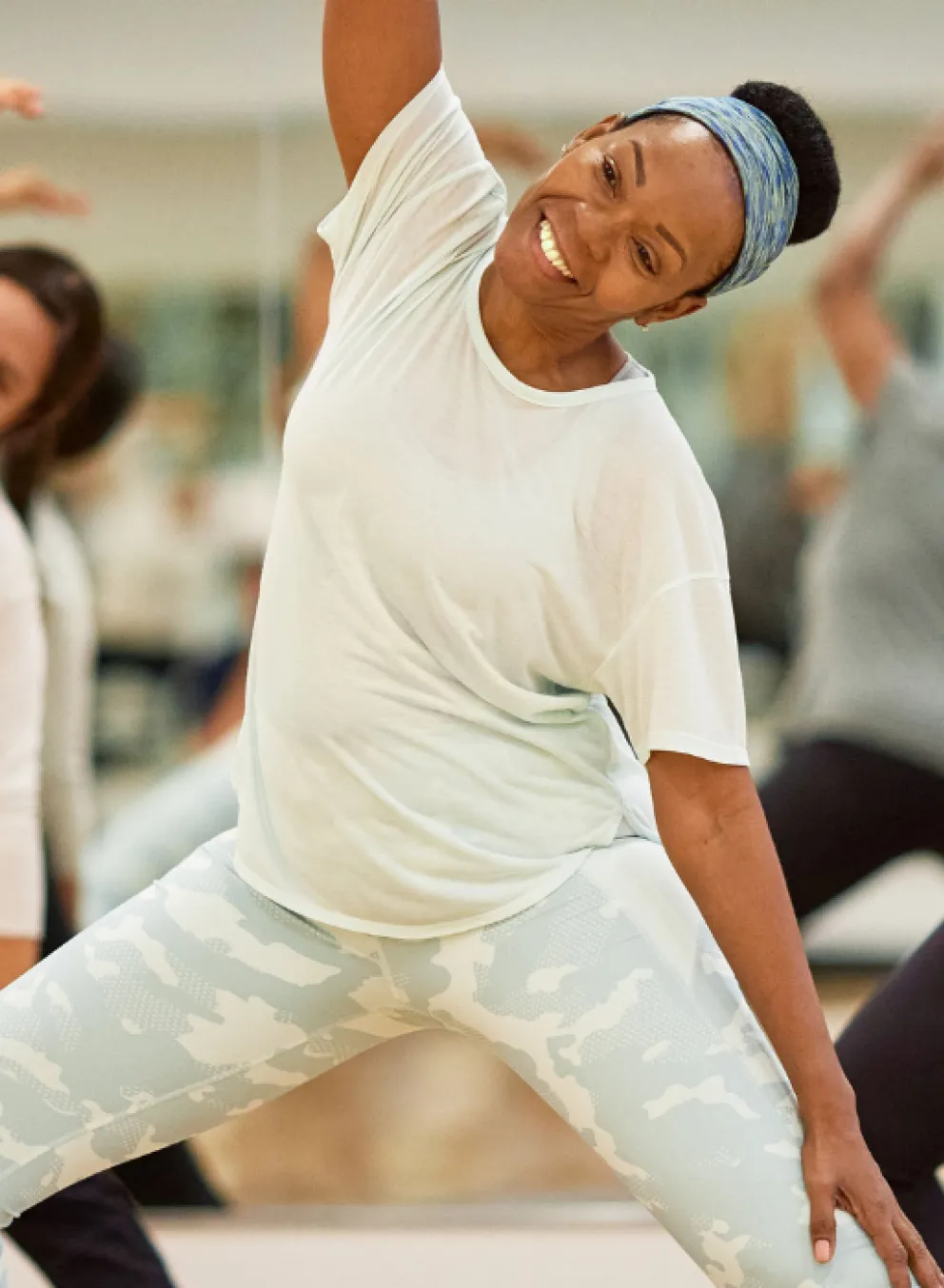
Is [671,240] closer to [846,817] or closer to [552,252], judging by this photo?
[552,252]

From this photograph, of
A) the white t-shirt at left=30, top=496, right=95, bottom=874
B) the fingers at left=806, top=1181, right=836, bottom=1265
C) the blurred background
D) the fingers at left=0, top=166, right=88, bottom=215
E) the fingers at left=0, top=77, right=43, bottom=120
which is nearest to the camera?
the fingers at left=806, top=1181, right=836, bottom=1265

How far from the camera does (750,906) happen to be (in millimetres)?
1367

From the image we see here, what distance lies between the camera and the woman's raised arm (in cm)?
142

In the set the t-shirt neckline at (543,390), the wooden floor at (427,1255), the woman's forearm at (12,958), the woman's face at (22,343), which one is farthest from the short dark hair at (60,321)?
the wooden floor at (427,1255)

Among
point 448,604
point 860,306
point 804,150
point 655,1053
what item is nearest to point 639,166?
point 804,150

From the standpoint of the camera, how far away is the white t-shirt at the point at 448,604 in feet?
4.43

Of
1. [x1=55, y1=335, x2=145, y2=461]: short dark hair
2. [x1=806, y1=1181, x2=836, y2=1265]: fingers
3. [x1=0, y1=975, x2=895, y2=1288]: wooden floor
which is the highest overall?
[x1=55, y1=335, x2=145, y2=461]: short dark hair

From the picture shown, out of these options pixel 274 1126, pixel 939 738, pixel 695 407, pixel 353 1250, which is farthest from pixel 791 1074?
pixel 695 407

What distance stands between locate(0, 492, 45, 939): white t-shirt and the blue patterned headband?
0.84 metres

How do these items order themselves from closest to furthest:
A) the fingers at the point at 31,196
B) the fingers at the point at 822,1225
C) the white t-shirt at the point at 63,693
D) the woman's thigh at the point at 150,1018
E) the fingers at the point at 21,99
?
the fingers at the point at 822,1225
the woman's thigh at the point at 150,1018
the fingers at the point at 21,99
the fingers at the point at 31,196
the white t-shirt at the point at 63,693

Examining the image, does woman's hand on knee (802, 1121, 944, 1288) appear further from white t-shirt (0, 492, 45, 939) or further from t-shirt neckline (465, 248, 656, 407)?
white t-shirt (0, 492, 45, 939)

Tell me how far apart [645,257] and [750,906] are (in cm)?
52

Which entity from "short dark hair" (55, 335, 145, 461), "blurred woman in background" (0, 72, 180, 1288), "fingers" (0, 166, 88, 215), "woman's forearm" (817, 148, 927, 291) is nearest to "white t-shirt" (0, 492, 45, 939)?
"blurred woman in background" (0, 72, 180, 1288)

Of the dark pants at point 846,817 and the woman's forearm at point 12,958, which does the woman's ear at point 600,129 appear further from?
the woman's forearm at point 12,958
